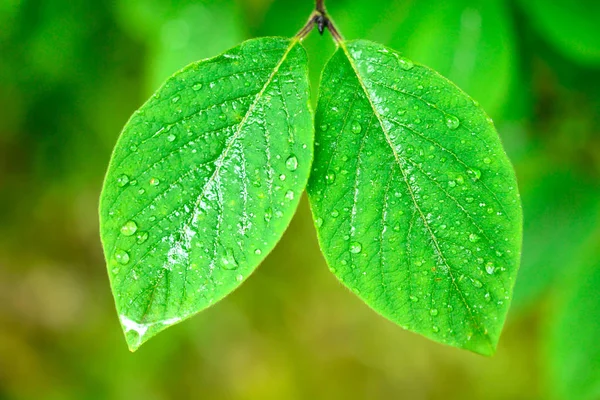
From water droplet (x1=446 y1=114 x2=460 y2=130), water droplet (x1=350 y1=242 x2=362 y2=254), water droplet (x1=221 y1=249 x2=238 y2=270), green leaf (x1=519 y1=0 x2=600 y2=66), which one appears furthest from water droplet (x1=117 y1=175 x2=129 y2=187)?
green leaf (x1=519 y1=0 x2=600 y2=66)

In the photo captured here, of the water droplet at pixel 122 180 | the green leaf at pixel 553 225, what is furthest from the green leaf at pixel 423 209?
the green leaf at pixel 553 225

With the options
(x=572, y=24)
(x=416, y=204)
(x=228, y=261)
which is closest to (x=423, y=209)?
(x=416, y=204)

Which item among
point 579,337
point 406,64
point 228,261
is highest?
point 406,64

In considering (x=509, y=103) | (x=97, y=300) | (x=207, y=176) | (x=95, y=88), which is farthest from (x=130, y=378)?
(x=207, y=176)

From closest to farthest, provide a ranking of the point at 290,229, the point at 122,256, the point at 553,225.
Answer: the point at 122,256 → the point at 553,225 → the point at 290,229

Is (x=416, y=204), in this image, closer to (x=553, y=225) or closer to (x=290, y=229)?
(x=553, y=225)

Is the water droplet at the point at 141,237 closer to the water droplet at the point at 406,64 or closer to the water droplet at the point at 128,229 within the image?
the water droplet at the point at 128,229
